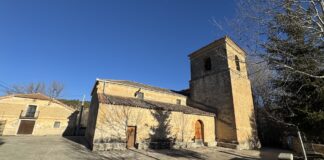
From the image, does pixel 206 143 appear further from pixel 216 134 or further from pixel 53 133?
pixel 53 133

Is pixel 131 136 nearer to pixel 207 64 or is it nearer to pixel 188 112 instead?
pixel 188 112

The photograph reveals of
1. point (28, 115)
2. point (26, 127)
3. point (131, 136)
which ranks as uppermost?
point (28, 115)

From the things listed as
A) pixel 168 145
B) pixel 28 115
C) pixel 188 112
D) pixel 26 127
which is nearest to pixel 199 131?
pixel 188 112

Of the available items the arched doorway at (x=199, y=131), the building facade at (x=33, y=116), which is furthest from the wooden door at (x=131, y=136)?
the building facade at (x=33, y=116)

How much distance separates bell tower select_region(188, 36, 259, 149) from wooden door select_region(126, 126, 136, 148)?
8948 millimetres

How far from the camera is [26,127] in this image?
→ 86.0 feet

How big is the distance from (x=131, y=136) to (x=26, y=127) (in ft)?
73.9

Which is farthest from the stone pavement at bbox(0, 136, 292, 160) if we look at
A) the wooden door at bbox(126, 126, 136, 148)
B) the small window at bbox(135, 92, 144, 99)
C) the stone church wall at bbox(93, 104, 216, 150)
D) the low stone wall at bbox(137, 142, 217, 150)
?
the small window at bbox(135, 92, 144, 99)

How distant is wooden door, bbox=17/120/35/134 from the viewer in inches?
1019

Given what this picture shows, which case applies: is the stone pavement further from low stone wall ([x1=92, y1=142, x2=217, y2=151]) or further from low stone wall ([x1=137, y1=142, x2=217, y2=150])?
low stone wall ([x1=137, y1=142, x2=217, y2=150])

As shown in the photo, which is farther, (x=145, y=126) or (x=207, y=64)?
(x=207, y=64)

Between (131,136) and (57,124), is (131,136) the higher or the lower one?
the lower one

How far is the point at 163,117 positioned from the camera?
15.3m

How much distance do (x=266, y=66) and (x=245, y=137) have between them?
40.6 feet
